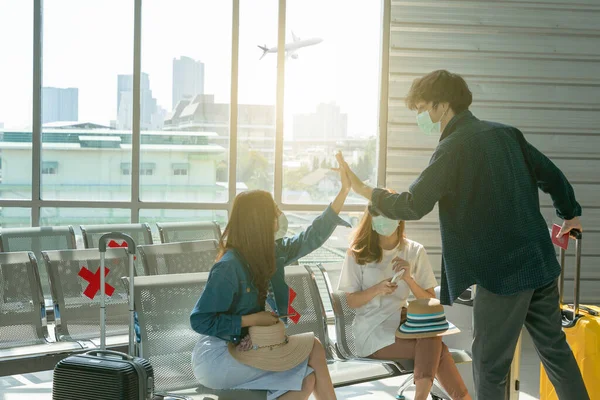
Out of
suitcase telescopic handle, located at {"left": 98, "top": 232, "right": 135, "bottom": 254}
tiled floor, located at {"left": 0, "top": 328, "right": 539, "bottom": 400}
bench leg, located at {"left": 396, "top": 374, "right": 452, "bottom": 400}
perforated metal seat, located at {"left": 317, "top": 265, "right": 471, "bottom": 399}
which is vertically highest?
suitcase telescopic handle, located at {"left": 98, "top": 232, "right": 135, "bottom": 254}

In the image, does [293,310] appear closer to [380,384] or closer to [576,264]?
[576,264]

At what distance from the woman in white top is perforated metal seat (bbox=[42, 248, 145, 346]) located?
1381 mm

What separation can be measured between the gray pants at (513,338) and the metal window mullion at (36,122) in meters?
4.96

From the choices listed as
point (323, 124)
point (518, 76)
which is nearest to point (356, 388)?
point (323, 124)

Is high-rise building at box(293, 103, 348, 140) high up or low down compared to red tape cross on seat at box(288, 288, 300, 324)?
up

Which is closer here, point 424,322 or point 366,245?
point 424,322

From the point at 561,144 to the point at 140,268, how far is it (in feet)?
13.9

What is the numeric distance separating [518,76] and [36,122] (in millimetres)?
4378

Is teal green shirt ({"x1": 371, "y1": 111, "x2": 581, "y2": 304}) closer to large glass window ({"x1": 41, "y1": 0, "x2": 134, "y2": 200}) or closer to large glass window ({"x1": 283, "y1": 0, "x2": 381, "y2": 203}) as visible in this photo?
large glass window ({"x1": 283, "y1": 0, "x2": 381, "y2": 203})

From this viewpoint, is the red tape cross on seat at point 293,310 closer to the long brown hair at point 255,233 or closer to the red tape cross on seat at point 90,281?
the long brown hair at point 255,233

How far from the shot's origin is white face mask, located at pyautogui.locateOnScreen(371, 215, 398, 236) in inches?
165

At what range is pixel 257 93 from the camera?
7.30 meters

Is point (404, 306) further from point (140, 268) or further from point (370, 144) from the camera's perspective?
point (370, 144)

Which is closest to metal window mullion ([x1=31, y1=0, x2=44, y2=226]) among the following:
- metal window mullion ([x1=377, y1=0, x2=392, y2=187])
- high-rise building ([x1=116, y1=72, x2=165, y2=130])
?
high-rise building ([x1=116, y1=72, x2=165, y2=130])
